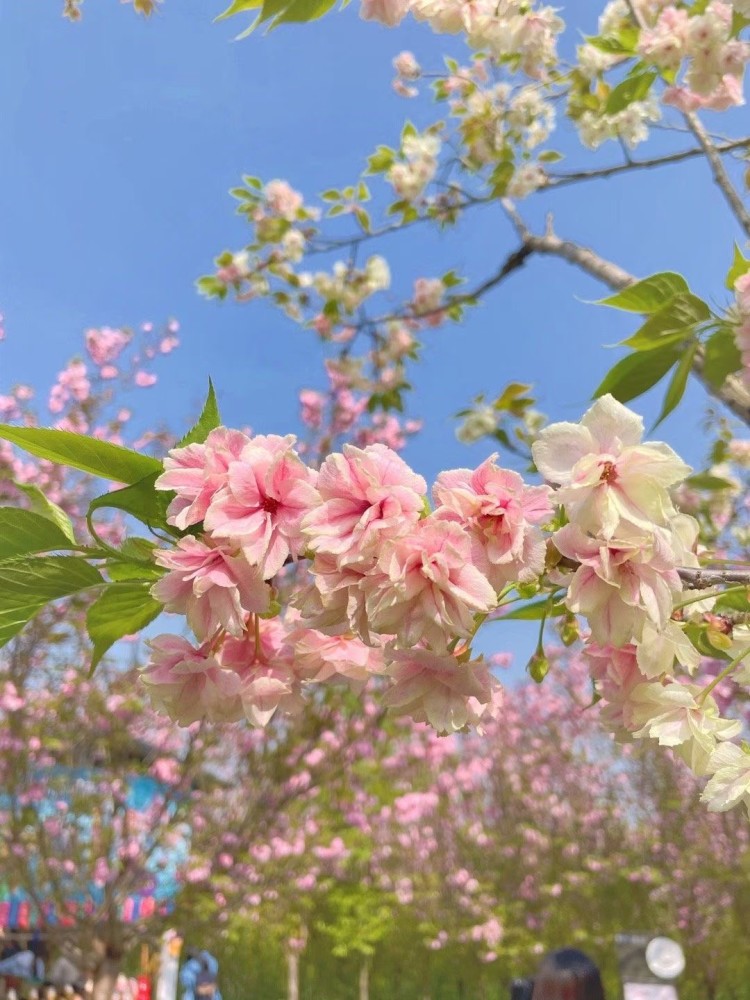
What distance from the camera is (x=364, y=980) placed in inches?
426

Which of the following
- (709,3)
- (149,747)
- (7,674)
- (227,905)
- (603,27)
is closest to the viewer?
(709,3)

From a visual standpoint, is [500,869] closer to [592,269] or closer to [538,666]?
[592,269]

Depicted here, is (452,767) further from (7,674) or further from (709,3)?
(709,3)

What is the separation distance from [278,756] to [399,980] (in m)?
8.01

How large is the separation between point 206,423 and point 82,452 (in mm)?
125

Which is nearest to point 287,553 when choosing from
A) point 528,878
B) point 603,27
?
point 603,27

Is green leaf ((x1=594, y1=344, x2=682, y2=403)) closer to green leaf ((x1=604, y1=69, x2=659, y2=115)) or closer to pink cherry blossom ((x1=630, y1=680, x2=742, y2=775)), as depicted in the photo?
pink cherry blossom ((x1=630, y1=680, x2=742, y2=775))

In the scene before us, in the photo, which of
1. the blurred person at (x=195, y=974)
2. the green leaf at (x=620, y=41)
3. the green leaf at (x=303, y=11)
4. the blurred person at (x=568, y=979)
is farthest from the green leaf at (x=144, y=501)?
the blurred person at (x=195, y=974)

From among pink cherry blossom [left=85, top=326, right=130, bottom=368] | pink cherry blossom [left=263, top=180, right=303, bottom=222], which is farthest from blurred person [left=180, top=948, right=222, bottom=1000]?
pink cherry blossom [left=263, top=180, right=303, bottom=222]

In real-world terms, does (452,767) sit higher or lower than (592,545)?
higher

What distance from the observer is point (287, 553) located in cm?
70

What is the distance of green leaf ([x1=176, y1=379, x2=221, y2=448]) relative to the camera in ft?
2.46

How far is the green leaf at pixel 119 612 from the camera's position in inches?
32.8

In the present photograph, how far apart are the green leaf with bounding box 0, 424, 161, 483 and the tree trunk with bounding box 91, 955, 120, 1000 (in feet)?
20.4
